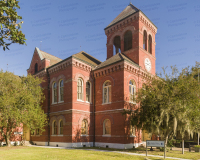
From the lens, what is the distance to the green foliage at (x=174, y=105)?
1500 cm

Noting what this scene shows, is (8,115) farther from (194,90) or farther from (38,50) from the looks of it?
(194,90)

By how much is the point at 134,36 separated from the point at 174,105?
38.6 ft

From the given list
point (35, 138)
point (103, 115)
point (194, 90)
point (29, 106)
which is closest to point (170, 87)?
point (194, 90)

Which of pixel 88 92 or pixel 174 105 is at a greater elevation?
pixel 88 92

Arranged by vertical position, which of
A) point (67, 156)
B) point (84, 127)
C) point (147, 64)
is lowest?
point (67, 156)

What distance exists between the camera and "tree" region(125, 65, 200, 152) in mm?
15000

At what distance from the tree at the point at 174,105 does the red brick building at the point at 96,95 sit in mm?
3691

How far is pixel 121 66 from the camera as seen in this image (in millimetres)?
20516

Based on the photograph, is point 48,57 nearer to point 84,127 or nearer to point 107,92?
point 107,92

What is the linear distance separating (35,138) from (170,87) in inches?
721

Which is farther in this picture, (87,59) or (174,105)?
(87,59)

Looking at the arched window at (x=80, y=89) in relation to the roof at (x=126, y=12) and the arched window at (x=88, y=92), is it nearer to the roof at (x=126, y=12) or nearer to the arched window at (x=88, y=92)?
the arched window at (x=88, y=92)

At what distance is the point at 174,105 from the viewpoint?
15.1 metres

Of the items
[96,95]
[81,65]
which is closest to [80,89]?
[96,95]
